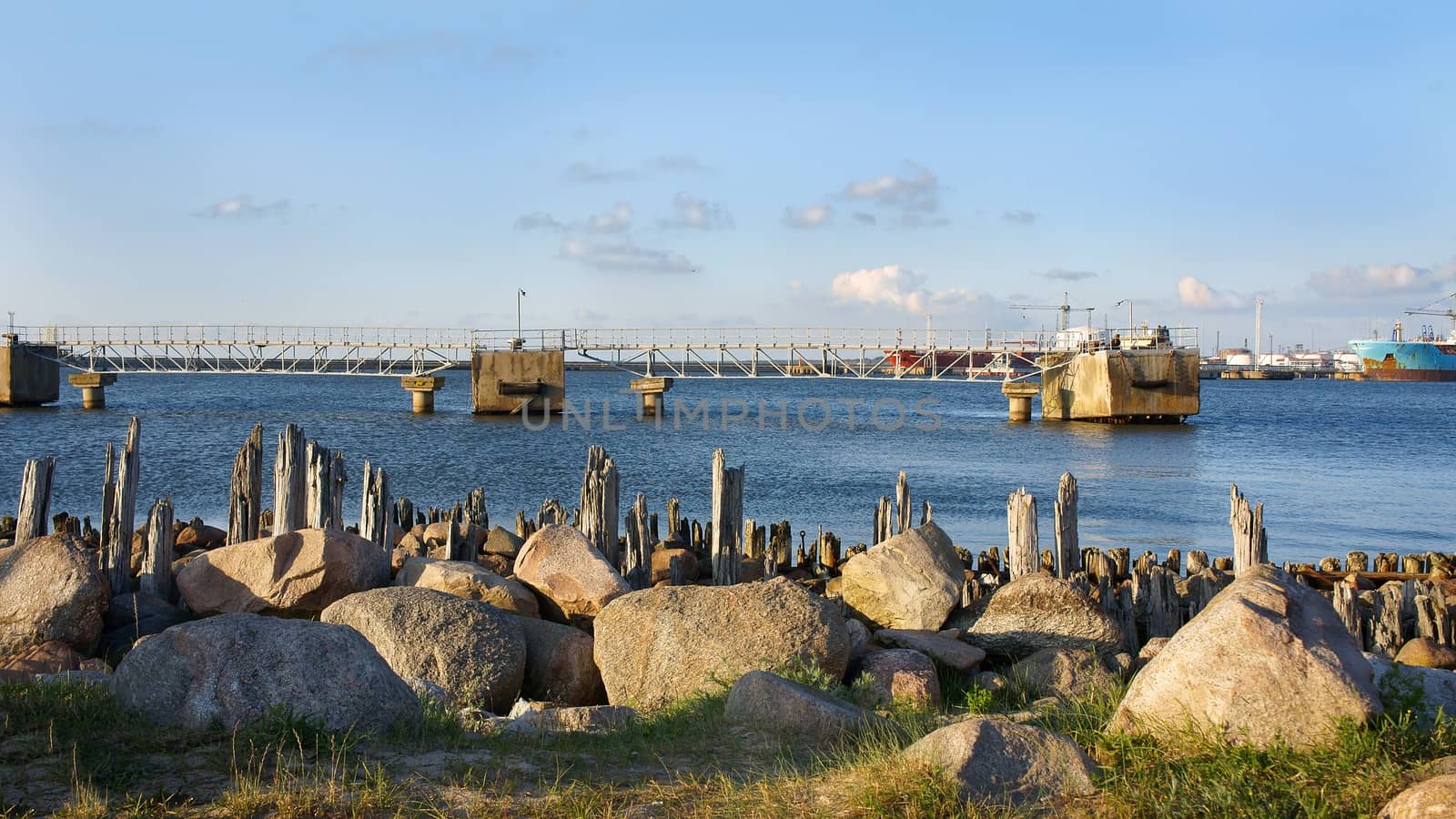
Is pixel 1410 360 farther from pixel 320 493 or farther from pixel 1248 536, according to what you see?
pixel 320 493

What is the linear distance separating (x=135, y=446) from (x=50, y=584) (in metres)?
4.33

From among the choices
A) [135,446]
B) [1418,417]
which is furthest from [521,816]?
[1418,417]

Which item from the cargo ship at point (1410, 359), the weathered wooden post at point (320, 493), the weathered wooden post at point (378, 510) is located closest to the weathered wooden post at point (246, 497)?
the weathered wooden post at point (320, 493)

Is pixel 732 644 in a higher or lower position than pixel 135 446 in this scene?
lower

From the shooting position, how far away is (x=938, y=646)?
11.6m

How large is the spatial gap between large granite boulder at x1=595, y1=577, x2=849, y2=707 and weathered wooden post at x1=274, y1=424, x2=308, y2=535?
7.28 meters

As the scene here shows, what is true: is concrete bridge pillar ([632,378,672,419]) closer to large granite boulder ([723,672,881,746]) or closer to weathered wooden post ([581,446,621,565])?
weathered wooden post ([581,446,621,565])

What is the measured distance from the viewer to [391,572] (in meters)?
14.6

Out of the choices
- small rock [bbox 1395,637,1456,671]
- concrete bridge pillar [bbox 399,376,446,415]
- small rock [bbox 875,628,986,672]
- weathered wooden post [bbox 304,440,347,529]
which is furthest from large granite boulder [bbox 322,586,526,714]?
concrete bridge pillar [bbox 399,376,446,415]

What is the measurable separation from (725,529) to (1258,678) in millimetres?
9087

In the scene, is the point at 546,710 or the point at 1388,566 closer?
the point at 546,710

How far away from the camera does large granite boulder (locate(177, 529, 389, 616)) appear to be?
12852 mm

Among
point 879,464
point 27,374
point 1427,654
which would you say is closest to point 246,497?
point 1427,654

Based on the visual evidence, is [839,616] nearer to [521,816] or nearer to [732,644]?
[732,644]
